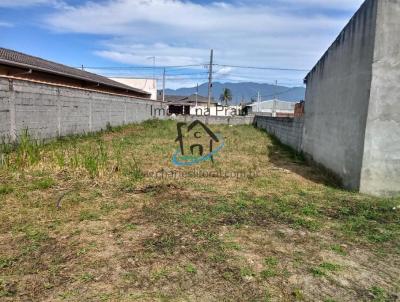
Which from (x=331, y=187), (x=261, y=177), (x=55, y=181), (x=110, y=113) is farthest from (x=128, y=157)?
(x=110, y=113)

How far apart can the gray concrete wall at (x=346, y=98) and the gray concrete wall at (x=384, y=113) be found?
0.33ft

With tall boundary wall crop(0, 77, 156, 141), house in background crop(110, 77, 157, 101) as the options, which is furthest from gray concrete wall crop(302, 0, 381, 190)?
house in background crop(110, 77, 157, 101)

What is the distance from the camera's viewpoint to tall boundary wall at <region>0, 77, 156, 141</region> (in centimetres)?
812

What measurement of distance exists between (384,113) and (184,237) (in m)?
3.78

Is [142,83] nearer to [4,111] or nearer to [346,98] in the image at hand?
[4,111]

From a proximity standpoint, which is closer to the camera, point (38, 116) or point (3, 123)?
point (3, 123)

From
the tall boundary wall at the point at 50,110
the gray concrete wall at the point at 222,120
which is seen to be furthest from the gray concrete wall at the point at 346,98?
the gray concrete wall at the point at 222,120

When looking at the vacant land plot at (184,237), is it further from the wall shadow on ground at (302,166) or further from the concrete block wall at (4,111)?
the concrete block wall at (4,111)

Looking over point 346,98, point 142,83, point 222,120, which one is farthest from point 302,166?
point 142,83

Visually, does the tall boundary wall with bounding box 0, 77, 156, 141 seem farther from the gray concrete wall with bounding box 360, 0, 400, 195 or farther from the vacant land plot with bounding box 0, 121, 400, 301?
the gray concrete wall with bounding box 360, 0, 400, 195

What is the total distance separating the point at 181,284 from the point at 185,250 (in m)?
0.61

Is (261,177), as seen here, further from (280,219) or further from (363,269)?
(363,269)

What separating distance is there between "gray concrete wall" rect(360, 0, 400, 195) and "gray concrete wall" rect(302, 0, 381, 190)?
0.33 ft

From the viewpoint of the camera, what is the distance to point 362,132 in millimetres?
5305
